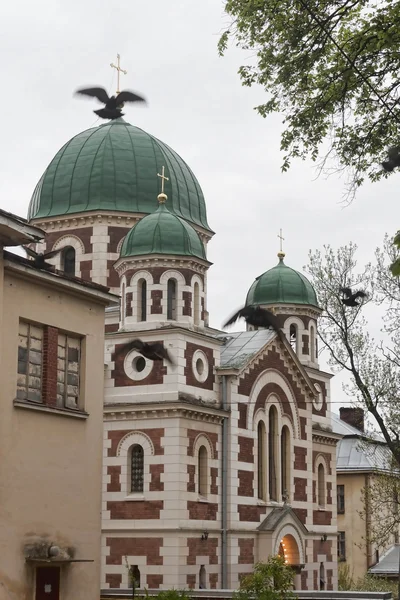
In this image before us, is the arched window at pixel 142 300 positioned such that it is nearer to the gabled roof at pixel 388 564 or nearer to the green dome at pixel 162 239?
the green dome at pixel 162 239

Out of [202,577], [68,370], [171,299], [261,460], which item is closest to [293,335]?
[261,460]

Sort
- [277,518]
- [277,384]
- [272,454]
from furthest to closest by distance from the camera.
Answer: [277,384] → [272,454] → [277,518]

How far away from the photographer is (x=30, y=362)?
21.2 meters

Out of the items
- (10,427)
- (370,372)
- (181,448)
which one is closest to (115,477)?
(181,448)

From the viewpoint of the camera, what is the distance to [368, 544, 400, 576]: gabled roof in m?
51.8

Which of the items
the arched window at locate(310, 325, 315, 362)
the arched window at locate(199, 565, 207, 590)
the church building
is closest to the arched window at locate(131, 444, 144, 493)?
the church building

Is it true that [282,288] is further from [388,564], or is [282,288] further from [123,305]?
[388,564]

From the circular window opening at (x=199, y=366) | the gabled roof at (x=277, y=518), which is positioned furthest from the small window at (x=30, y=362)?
the gabled roof at (x=277, y=518)

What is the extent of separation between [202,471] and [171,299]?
5695mm

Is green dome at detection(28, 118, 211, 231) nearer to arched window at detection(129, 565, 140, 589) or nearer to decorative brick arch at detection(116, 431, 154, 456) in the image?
decorative brick arch at detection(116, 431, 154, 456)

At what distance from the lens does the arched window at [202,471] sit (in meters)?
34.8

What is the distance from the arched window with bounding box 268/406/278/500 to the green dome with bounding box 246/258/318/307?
583cm

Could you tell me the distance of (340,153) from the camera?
719 inches

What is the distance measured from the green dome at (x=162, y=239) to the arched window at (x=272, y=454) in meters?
6.83
